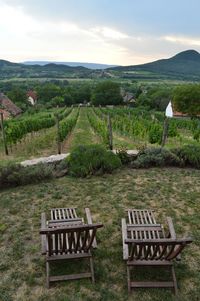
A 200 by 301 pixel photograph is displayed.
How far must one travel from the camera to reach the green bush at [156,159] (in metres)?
9.47

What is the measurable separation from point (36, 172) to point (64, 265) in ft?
12.9

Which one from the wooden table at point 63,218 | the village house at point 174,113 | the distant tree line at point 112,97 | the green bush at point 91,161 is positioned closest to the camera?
the wooden table at point 63,218

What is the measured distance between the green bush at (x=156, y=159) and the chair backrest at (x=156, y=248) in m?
5.34

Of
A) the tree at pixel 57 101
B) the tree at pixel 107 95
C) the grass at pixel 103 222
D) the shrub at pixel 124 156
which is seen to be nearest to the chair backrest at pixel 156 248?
the grass at pixel 103 222

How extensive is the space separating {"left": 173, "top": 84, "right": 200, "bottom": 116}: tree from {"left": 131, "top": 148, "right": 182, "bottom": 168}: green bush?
42196 millimetres

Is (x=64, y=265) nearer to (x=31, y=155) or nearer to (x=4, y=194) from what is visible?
(x=4, y=194)

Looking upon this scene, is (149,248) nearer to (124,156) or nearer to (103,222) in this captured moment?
(103,222)

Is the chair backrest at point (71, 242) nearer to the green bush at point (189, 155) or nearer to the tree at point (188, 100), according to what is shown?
the green bush at point (189, 155)

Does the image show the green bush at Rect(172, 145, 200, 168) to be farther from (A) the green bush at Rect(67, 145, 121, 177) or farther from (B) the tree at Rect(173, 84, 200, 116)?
(B) the tree at Rect(173, 84, 200, 116)

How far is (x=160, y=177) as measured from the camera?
8.60m

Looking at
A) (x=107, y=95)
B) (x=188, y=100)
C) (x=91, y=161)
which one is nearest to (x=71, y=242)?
(x=91, y=161)

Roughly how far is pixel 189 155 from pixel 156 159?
1.10m

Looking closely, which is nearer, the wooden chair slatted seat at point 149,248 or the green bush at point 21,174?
the wooden chair slatted seat at point 149,248

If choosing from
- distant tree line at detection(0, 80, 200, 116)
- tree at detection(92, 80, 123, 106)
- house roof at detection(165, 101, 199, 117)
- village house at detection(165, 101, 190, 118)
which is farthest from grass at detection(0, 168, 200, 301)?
tree at detection(92, 80, 123, 106)
